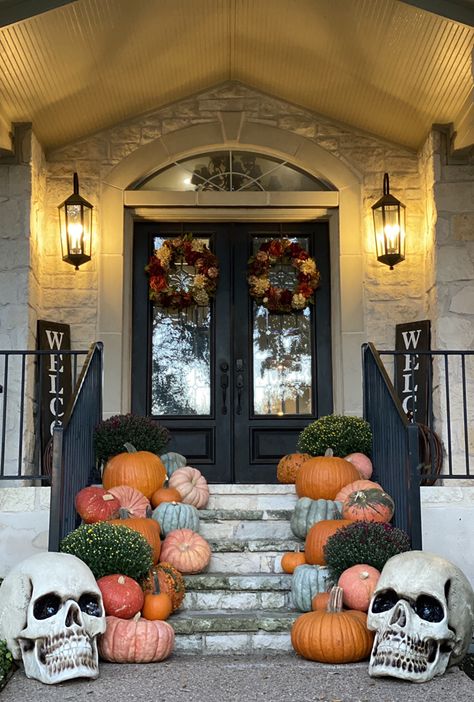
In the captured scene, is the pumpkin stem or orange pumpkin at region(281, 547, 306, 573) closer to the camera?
the pumpkin stem

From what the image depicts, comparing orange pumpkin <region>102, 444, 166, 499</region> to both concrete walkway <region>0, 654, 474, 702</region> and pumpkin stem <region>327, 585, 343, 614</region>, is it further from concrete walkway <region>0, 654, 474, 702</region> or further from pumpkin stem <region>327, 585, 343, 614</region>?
pumpkin stem <region>327, 585, 343, 614</region>

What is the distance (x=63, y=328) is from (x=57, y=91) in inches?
70.2

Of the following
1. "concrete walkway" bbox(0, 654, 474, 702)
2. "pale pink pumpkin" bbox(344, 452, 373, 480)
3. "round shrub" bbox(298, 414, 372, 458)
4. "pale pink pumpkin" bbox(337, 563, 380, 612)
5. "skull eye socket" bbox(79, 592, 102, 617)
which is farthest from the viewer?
"round shrub" bbox(298, 414, 372, 458)

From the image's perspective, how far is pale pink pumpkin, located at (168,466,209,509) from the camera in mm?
5168

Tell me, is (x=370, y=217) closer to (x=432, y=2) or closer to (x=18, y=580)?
(x=432, y=2)

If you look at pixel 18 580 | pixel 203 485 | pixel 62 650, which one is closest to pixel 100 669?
pixel 62 650

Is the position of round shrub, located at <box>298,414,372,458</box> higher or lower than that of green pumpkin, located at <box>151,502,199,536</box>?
higher

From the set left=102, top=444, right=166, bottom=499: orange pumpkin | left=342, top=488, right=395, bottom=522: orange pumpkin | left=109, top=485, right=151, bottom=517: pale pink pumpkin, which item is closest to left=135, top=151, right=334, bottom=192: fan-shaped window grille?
left=102, top=444, right=166, bottom=499: orange pumpkin

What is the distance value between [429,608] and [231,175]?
453 cm

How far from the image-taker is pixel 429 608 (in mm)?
3439

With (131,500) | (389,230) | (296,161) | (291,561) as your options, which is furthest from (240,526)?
(296,161)

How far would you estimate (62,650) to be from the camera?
3.29 m

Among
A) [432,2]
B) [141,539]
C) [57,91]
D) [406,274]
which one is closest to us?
[141,539]

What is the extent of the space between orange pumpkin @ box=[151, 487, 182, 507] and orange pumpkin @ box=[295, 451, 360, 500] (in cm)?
75
